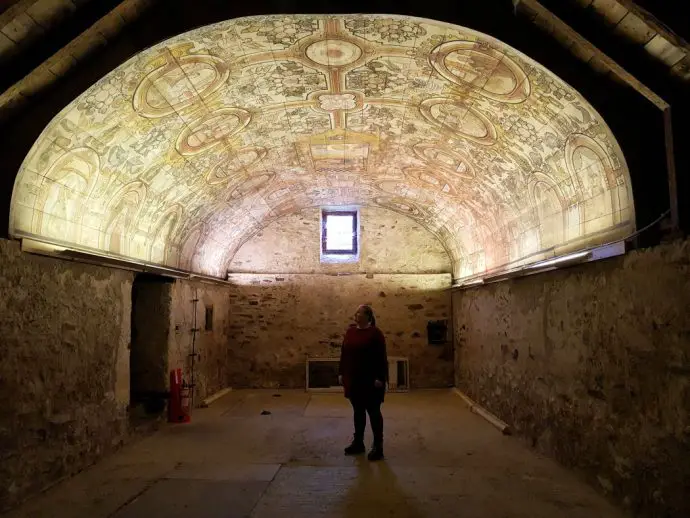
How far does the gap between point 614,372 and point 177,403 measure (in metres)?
6.29

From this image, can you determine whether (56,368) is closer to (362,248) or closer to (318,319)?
(318,319)

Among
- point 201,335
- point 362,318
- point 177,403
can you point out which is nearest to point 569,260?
point 362,318

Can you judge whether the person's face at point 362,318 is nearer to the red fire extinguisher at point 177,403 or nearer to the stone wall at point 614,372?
the stone wall at point 614,372

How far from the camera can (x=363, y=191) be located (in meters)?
10.4

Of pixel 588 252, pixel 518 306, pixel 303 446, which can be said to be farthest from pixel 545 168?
pixel 303 446

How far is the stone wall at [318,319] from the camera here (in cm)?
1146

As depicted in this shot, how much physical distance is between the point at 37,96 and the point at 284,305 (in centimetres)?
796

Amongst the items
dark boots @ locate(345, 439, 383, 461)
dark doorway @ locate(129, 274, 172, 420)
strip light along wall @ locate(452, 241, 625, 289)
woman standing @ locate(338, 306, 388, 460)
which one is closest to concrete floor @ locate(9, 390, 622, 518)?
dark boots @ locate(345, 439, 383, 461)

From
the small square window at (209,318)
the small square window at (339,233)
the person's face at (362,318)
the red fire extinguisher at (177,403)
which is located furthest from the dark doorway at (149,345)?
the small square window at (339,233)

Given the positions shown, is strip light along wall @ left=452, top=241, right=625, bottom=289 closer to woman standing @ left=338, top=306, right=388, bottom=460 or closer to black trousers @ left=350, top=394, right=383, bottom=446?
woman standing @ left=338, top=306, right=388, bottom=460

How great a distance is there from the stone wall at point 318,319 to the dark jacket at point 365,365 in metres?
5.70

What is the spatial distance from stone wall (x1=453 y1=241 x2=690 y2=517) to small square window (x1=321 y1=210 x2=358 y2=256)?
5.48 metres

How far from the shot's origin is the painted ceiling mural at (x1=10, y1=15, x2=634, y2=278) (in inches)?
175

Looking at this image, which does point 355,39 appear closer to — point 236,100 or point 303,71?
point 303,71
